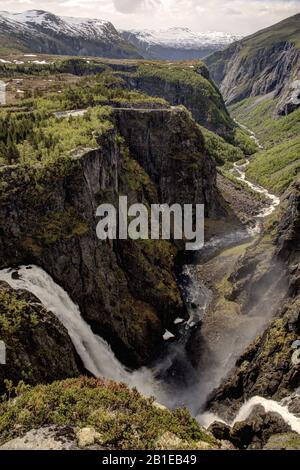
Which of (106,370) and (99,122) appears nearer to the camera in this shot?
(106,370)

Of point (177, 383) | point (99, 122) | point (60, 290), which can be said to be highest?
point (99, 122)

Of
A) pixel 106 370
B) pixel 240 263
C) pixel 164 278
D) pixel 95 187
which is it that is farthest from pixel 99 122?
pixel 106 370

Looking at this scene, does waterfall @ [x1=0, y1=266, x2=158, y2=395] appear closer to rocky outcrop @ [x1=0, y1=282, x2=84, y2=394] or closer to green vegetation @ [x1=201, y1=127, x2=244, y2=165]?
rocky outcrop @ [x1=0, y1=282, x2=84, y2=394]

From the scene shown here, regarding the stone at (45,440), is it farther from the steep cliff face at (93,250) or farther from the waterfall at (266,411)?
the steep cliff face at (93,250)

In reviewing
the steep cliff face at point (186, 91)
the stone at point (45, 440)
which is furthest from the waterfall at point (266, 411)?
the steep cliff face at point (186, 91)

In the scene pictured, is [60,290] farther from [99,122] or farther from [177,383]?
[99,122]

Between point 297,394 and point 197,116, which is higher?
point 197,116

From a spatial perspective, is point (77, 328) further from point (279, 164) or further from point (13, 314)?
point (279, 164)
